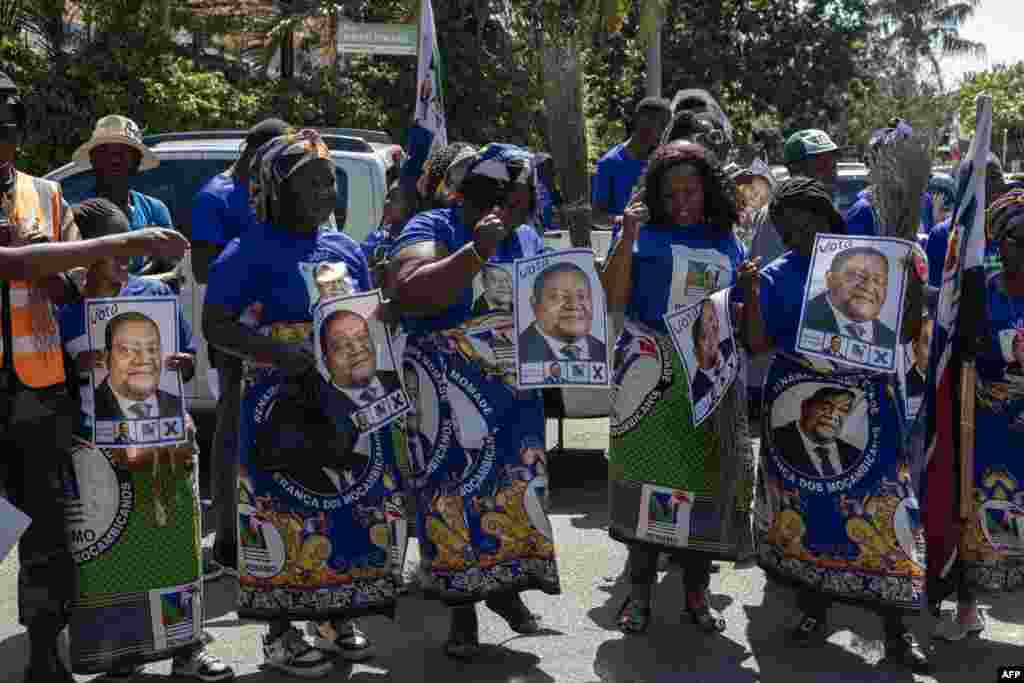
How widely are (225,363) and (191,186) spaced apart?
2.37 metres

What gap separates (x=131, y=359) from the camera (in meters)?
4.27

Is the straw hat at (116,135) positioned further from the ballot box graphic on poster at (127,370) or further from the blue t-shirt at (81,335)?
the ballot box graphic on poster at (127,370)

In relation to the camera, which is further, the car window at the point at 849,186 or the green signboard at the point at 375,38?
the car window at the point at 849,186

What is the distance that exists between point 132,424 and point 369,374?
76 cm

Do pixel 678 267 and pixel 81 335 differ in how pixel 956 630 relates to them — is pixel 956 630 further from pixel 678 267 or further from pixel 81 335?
pixel 81 335

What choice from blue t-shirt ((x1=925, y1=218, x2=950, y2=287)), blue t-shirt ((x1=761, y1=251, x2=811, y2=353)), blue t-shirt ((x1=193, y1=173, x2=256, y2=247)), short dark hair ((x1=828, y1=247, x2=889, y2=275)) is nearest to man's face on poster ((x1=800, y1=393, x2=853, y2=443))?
blue t-shirt ((x1=761, y1=251, x2=811, y2=353))

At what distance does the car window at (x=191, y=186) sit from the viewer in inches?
303

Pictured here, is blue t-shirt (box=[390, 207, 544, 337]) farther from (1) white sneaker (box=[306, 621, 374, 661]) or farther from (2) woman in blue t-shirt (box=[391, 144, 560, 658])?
(1) white sneaker (box=[306, 621, 374, 661])

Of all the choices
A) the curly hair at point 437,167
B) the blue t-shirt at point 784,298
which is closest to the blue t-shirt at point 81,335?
the curly hair at point 437,167

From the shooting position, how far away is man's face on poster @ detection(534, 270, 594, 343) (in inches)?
181

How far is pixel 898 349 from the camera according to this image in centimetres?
457

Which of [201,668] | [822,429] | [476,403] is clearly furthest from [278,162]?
[822,429]

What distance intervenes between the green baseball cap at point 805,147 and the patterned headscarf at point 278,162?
10.9 ft

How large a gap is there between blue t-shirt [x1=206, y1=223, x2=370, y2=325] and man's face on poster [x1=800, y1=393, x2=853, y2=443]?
178 cm
